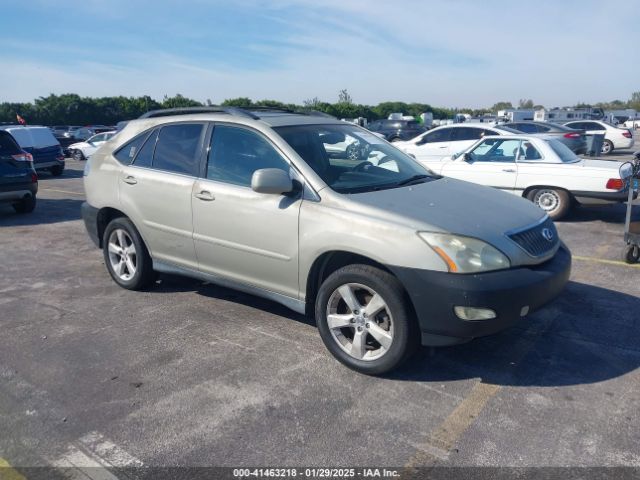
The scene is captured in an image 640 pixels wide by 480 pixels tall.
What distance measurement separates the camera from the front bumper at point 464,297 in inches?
130

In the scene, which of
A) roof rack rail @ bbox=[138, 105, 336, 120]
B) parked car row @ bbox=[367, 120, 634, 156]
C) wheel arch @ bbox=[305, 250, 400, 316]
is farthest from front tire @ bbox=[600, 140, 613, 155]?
wheel arch @ bbox=[305, 250, 400, 316]

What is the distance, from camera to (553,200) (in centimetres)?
912

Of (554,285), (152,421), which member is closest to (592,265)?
(554,285)

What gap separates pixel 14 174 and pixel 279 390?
27.5 ft

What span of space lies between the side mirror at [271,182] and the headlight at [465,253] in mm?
1048

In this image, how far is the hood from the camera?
3523 millimetres

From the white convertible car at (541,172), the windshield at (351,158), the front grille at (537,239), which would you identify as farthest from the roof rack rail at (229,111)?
the white convertible car at (541,172)

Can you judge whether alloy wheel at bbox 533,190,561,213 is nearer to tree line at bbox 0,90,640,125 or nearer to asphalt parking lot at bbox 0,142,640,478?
asphalt parking lot at bbox 0,142,640,478

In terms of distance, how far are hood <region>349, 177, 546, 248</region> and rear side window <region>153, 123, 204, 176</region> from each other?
5.42ft

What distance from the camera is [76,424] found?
3.18m

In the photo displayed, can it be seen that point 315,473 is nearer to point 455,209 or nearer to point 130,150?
point 455,209

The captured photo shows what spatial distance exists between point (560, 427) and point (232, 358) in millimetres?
2203

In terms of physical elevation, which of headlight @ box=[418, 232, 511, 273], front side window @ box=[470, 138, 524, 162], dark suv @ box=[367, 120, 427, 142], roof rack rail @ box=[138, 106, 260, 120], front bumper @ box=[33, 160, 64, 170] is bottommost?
front bumper @ box=[33, 160, 64, 170]

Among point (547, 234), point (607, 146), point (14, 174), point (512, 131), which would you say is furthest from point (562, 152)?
point (607, 146)
